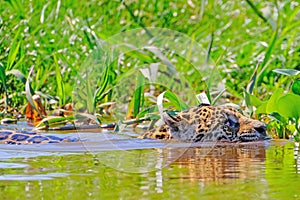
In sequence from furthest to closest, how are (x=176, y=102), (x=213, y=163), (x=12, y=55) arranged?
(x=12, y=55) → (x=176, y=102) → (x=213, y=163)

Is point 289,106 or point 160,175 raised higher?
point 289,106

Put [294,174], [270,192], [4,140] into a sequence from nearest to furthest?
[270,192] → [294,174] → [4,140]

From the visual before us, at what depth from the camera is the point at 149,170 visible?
415 centimetres

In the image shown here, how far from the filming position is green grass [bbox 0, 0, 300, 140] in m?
7.49

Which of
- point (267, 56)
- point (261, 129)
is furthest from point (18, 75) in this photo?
point (261, 129)

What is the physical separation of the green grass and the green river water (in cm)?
99

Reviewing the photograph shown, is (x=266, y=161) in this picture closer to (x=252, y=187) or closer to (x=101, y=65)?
(x=252, y=187)

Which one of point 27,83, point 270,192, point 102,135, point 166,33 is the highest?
point 166,33

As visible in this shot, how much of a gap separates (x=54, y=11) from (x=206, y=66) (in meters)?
2.51

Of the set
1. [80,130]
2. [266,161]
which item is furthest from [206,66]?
[266,161]

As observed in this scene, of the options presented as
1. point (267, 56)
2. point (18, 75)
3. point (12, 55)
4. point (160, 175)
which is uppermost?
point (12, 55)

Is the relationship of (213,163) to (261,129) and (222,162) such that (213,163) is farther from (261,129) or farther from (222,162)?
(261,129)

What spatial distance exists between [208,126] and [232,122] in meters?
0.17

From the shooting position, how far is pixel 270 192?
3377mm
